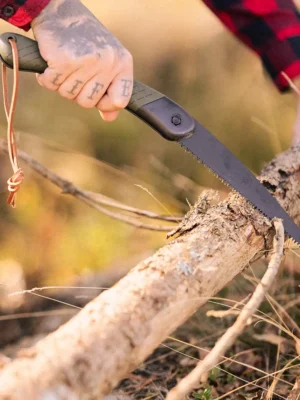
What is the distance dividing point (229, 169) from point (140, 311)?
19.3 inches

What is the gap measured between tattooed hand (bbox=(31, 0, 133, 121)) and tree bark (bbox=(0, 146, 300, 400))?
37cm

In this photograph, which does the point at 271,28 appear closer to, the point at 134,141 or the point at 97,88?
the point at 134,141

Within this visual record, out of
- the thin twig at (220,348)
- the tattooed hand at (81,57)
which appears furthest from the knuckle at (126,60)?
the thin twig at (220,348)

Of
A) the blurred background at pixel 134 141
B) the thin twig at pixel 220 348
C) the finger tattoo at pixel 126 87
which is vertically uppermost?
the finger tattoo at pixel 126 87

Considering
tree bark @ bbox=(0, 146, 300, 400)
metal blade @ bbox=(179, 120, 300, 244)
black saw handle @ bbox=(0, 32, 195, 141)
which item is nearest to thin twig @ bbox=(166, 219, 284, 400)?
tree bark @ bbox=(0, 146, 300, 400)

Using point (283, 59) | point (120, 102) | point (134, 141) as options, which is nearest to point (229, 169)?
point (120, 102)

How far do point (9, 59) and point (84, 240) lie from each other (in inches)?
38.9

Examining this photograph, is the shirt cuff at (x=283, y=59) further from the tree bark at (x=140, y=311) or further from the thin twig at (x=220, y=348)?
the thin twig at (x=220, y=348)

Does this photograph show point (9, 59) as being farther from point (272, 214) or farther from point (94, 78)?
point (272, 214)

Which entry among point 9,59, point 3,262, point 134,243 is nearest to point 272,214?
point 9,59

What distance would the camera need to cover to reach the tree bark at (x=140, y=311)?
75cm

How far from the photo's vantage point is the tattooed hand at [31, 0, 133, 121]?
3.43 feet

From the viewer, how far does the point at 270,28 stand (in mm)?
1786

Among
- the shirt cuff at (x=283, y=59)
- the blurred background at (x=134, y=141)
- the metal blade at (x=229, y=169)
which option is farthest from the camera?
the blurred background at (x=134, y=141)
